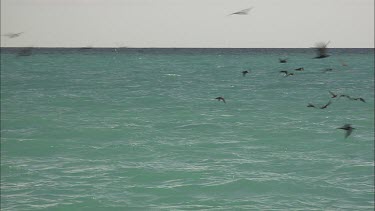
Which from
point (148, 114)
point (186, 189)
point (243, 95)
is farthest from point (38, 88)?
point (186, 189)

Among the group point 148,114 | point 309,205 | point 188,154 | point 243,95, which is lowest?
point 309,205

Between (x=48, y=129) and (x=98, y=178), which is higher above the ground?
(x=48, y=129)

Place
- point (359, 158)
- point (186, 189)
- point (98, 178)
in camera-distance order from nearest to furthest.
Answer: point (186, 189) < point (98, 178) < point (359, 158)

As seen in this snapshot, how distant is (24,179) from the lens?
58.2 feet

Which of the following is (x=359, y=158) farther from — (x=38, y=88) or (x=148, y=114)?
(x=38, y=88)

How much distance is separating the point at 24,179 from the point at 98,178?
84.3 inches

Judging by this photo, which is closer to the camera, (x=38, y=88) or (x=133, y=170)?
(x=133, y=170)

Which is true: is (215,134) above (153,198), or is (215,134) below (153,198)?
above

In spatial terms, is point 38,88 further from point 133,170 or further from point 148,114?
point 133,170

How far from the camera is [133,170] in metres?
19.8

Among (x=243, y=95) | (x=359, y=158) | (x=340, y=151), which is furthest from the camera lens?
(x=243, y=95)

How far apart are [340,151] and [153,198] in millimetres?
9423

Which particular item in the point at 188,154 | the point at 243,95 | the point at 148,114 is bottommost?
the point at 188,154

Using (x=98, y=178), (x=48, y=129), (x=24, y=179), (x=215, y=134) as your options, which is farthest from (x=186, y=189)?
(x=48, y=129)
